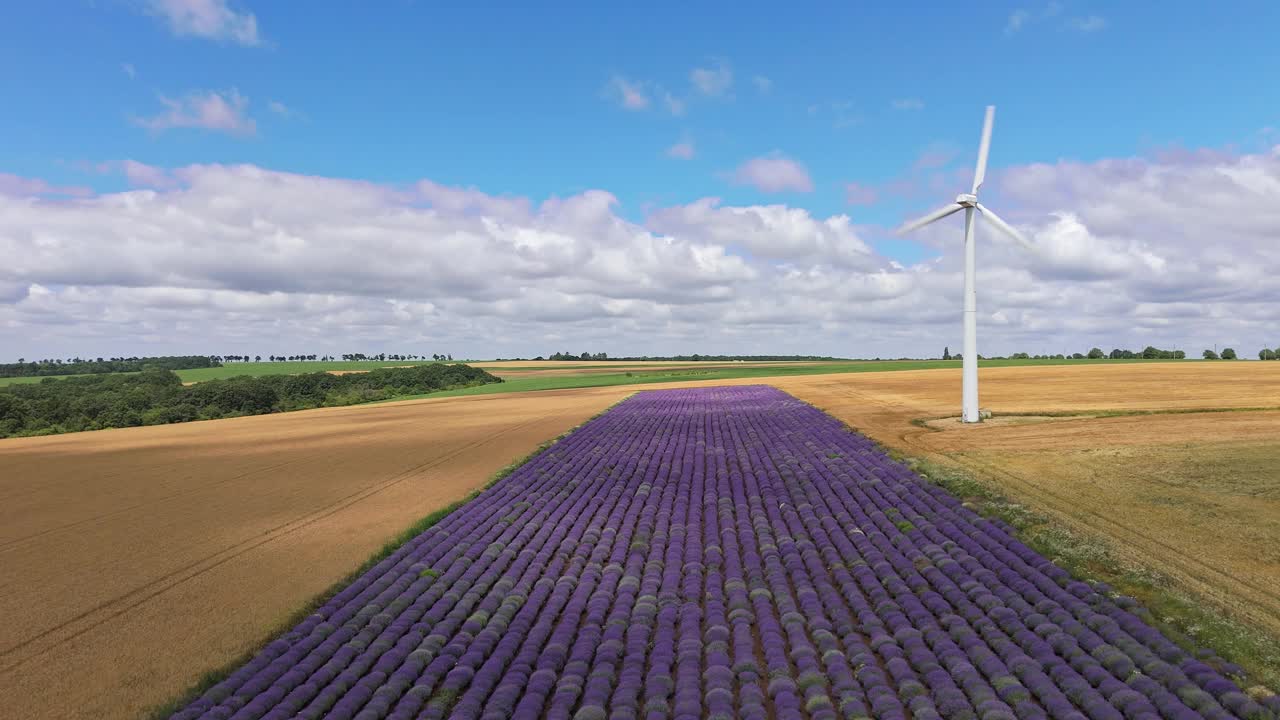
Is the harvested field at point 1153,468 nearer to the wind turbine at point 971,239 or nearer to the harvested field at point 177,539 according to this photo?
the wind turbine at point 971,239

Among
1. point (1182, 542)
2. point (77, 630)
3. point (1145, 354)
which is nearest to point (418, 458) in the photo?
point (77, 630)

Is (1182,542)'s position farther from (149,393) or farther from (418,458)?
(149,393)

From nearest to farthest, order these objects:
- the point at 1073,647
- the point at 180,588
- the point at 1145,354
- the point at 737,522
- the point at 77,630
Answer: the point at 1073,647
the point at 77,630
the point at 180,588
the point at 737,522
the point at 1145,354


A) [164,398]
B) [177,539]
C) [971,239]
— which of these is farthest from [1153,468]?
[164,398]

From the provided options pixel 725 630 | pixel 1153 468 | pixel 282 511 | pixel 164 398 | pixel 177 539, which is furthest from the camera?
pixel 164 398

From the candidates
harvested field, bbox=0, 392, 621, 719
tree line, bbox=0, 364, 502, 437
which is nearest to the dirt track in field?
harvested field, bbox=0, 392, 621, 719

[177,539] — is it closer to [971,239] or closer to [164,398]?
[971,239]
